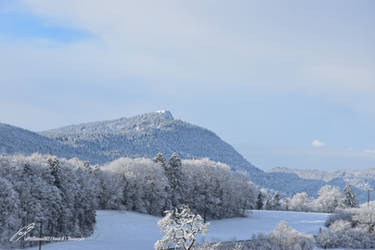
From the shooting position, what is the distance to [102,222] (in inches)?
2827

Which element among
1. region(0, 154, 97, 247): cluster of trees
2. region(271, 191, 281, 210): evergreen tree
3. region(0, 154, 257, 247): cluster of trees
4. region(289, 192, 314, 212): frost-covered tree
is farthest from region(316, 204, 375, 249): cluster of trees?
region(289, 192, 314, 212): frost-covered tree

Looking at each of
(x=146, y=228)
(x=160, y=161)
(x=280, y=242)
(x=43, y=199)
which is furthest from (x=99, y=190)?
(x=280, y=242)

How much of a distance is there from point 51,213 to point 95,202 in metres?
13.5

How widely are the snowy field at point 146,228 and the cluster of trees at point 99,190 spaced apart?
261cm

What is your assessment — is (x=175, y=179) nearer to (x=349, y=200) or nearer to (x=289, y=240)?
(x=289, y=240)

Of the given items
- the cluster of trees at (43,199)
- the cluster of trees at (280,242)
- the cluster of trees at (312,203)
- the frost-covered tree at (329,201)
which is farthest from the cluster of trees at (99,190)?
the frost-covered tree at (329,201)

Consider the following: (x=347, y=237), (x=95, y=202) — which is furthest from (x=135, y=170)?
(x=347, y=237)

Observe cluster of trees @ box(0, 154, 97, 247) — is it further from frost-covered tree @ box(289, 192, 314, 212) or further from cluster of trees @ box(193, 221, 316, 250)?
frost-covered tree @ box(289, 192, 314, 212)

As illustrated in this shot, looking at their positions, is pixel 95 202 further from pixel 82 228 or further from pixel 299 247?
pixel 299 247

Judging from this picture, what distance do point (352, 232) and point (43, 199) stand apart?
133 feet

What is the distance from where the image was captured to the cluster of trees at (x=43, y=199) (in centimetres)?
5450

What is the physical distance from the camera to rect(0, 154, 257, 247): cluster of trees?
58031 mm

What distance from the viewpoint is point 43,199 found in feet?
199

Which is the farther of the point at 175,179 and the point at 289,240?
the point at 175,179
